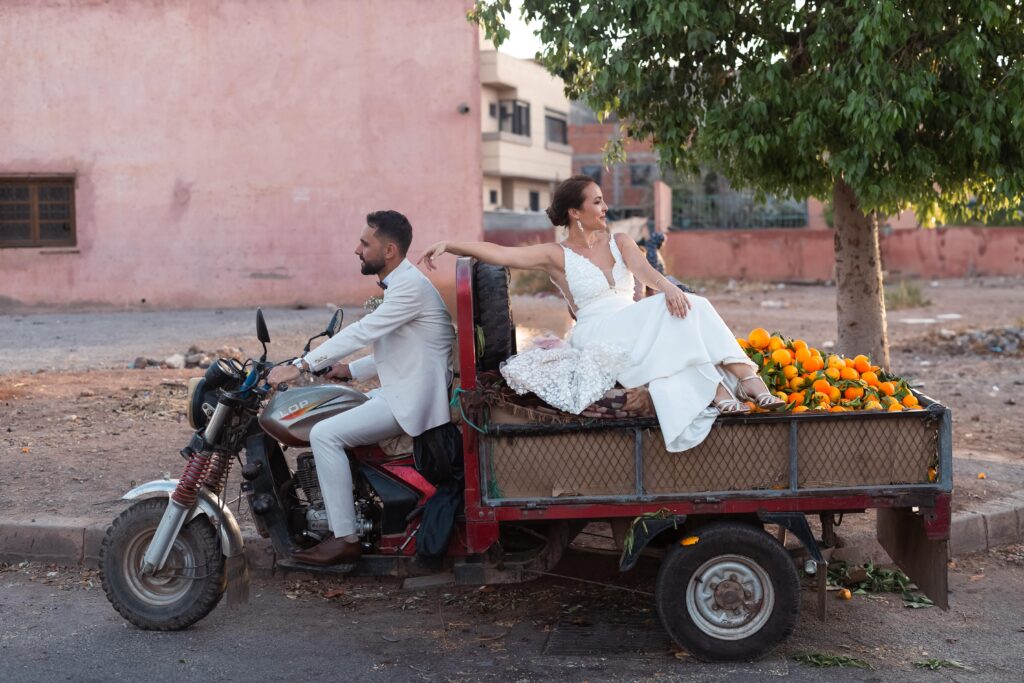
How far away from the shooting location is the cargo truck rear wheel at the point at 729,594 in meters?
4.29

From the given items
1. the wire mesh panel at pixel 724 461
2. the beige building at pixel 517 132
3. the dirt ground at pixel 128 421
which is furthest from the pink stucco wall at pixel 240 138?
the beige building at pixel 517 132

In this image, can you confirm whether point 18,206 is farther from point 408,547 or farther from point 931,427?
point 931,427

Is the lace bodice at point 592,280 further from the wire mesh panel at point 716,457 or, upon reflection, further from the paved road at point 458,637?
the paved road at point 458,637

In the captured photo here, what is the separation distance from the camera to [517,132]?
43562 mm

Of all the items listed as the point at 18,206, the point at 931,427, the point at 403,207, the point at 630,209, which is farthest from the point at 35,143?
the point at 630,209

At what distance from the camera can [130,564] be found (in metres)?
4.69

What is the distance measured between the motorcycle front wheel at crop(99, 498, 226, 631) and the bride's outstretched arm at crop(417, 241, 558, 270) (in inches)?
57.2

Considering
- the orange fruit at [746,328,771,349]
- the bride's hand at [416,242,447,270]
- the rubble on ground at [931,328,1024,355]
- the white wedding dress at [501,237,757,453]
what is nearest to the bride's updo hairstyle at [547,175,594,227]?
→ the bride's hand at [416,242,447,270]

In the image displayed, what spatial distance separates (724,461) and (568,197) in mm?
1448

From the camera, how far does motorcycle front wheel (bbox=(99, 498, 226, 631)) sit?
466 cm

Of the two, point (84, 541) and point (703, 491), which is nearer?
point (703, 491)

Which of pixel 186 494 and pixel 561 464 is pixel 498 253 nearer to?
pixel 561 464

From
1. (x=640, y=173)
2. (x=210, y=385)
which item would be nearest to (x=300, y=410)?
(x=210, y=385)

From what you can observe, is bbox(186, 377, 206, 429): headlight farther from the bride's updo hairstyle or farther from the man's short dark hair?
the bride's updo hairstyle
